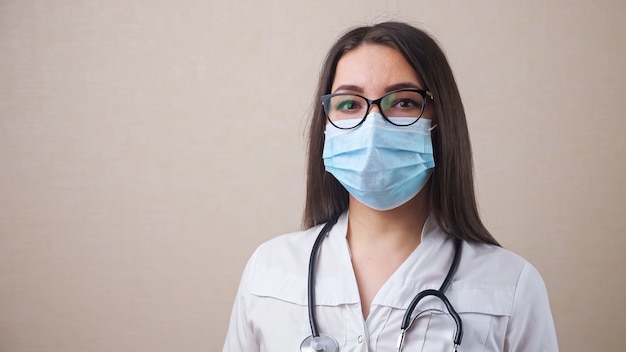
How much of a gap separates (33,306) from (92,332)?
25 cm

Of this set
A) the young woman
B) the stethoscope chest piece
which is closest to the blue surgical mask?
the young woman

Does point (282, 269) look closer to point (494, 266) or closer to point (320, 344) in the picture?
point (320, 344)

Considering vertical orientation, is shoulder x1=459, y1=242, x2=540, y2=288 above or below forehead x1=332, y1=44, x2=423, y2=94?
below

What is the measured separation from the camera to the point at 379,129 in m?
1.40

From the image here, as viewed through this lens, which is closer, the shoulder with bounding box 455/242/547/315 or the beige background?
the shoulder with bounding box 455/242/547/315

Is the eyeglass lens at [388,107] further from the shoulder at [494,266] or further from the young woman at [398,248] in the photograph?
the shoulder at [494,266]

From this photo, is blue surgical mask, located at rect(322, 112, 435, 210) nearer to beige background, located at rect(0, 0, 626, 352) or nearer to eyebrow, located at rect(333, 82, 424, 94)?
eyebrow, located at rect(333, 82, 424, 94)

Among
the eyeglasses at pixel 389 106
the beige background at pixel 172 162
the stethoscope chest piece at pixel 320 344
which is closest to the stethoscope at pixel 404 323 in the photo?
the stethoscope chest piece at pixel 320 344

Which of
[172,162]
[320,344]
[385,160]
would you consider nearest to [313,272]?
[320,344]

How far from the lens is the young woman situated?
1.37 metres

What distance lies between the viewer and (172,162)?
256cm

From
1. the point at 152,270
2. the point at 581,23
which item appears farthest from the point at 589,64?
the point at 152,270

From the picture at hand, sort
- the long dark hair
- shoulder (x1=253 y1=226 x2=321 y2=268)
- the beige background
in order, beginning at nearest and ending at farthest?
the long dark hair, shoulder (x1=253 y1=226 x2=321 y2=268), the beige background

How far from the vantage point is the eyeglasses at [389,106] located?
140 centimetres
